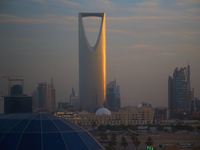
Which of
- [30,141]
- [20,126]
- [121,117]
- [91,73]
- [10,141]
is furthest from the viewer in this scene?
[91,73]

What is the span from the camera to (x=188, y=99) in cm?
11825

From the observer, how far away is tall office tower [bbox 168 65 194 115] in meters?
120

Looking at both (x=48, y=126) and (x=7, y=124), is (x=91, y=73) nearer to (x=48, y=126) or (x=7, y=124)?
(x=7, y=124)

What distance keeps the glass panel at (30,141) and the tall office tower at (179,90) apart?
356ft

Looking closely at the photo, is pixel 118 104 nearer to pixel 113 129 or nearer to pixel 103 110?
pixel 103 110

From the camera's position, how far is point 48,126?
13.0 metres

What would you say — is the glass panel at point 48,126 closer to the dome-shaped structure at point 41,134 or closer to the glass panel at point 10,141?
the dome-shaped structure at point 41,134

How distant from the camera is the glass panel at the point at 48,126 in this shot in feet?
42.1

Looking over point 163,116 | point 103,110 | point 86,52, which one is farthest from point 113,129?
point 86,52

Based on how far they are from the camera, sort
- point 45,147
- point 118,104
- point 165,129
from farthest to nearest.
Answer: point 118,104 → point 165,129 → point 45,147

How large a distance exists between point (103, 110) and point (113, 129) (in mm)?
23198

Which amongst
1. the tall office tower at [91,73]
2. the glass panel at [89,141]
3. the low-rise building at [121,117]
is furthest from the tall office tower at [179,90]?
the glass panel at [89,141]

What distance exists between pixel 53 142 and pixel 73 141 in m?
0.68

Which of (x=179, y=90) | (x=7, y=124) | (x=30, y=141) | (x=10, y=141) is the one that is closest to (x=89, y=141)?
(x=30, y=141)
